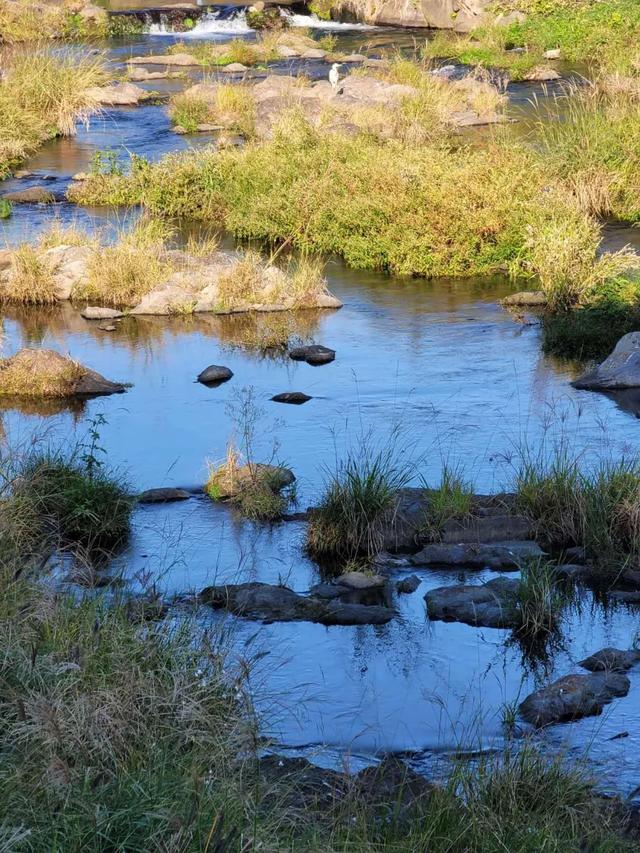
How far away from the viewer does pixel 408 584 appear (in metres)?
7.83

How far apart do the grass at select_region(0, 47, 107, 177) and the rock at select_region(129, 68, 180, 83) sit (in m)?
4.04

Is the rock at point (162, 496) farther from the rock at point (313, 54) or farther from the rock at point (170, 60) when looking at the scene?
the rock at point (313, 54)

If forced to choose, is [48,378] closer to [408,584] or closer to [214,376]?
[214,376]

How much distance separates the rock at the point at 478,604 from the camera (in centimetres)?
729

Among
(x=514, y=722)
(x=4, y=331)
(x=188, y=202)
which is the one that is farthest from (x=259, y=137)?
(x=514, y=722)

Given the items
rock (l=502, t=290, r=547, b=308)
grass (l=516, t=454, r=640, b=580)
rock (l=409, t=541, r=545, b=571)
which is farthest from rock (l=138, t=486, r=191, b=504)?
rock (l=502, t=290, r=547, b=308)

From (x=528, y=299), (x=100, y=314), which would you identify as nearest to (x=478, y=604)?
(x=528, y=299)

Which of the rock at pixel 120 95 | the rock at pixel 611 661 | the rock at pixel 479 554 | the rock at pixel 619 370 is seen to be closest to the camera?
the rock at pixel 611 661

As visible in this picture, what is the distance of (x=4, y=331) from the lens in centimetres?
1365

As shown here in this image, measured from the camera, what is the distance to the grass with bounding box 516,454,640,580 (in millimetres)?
7906

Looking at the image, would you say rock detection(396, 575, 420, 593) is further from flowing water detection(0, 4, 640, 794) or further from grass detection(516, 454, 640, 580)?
grass detection(516, 454, 640, 580)

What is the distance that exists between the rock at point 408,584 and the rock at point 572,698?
155 centimetres

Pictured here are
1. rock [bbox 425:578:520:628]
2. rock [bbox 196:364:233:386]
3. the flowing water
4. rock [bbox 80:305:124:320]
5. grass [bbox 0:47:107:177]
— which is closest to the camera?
the flowing water

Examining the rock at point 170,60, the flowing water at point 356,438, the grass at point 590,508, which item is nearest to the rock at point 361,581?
the flowing water at point 356,438
